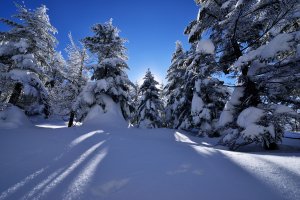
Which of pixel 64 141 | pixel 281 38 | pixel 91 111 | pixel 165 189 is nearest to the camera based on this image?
pixel 165 189

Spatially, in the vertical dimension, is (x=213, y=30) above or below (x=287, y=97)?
above

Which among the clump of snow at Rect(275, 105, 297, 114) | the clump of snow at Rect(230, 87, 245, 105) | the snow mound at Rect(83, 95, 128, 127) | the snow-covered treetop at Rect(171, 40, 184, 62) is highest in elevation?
the snow-covered treetop at Rect(171, 40, 184, 62)

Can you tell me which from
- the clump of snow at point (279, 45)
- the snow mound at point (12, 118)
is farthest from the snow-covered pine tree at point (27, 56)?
the clump of snow at point (279, 45)

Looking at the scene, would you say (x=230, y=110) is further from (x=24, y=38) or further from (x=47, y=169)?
(x=24, y=38)

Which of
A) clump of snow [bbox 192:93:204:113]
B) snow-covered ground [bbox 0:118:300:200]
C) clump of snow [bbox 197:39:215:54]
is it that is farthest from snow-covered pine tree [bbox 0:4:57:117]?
clump of snow [bbox 192:93:204:113]

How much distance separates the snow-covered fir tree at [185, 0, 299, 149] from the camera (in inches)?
270

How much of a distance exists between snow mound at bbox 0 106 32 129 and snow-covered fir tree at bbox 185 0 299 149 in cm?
1170

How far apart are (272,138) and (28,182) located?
7809 mm

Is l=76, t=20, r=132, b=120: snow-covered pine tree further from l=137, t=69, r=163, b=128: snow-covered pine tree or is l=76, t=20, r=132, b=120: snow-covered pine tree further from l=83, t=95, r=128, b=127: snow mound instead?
l=137, t=69, r=163, b=128: snow-covered pine tree

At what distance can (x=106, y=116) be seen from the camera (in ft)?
46.3

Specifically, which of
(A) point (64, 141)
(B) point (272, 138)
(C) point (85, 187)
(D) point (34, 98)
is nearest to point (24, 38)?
(D) point (34, 98)

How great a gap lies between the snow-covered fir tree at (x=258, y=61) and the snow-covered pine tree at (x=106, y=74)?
783cm

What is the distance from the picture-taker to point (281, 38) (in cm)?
619

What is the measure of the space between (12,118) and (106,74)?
7.44 metres
